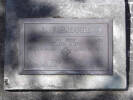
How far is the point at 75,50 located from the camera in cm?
361

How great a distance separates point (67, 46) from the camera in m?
3.63

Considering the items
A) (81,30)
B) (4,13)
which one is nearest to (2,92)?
(4,13)

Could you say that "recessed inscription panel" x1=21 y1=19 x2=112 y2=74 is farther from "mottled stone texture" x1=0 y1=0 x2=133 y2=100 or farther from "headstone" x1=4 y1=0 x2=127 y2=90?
"mottled stone texture" x1=0 y1=0 x2=133 y2=100

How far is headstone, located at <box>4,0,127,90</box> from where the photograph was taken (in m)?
3.59

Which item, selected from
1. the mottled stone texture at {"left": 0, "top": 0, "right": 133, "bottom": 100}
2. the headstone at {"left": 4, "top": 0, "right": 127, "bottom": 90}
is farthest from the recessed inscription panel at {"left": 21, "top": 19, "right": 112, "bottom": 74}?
the mottled stone texture at {"left": 0, "top": 0, "right": 133, "bottom": 100}

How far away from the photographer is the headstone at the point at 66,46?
3590 millimetres

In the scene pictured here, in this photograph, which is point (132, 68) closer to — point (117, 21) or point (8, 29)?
point (117, 21)

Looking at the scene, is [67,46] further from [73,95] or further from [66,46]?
[73,95]

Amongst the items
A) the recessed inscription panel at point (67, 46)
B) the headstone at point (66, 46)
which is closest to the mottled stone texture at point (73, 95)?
the headstone at point (66, 46)

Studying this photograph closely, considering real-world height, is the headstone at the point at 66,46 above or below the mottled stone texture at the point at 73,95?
above

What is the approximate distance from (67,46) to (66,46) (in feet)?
0.04

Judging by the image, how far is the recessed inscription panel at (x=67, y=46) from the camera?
3.59 metres

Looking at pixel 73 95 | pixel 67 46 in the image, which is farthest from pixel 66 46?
pixel 73 95

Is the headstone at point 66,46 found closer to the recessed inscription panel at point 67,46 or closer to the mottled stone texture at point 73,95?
the recessed inscription panel at point 67,46
